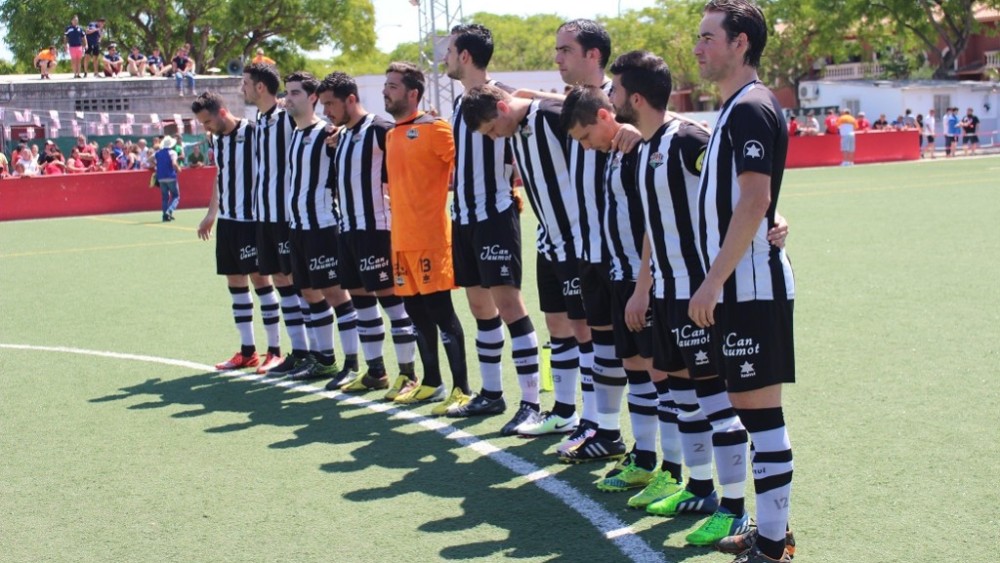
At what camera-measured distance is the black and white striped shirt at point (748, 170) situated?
4.25m

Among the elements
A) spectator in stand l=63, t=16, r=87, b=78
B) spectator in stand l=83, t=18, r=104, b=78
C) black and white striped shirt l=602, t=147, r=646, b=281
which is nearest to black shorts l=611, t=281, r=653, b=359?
black and white striped shirt l=602, t=147, r=646, b=281

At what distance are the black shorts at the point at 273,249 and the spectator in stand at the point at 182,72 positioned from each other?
39.5m

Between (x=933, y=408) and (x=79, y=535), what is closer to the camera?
(x=79, y=535)

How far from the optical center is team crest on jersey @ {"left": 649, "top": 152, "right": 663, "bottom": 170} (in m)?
4.96

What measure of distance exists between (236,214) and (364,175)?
1.87 m

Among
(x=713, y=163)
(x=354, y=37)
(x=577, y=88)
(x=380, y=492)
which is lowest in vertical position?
(x=380, y=492)

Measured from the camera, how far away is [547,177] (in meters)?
6.64

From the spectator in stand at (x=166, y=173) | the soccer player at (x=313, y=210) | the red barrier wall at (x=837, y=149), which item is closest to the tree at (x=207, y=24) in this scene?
the red barrier wall at (x=837, y=149)

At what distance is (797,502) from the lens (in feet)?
18.0

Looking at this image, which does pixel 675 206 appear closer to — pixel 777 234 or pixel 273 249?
pixel 777 234

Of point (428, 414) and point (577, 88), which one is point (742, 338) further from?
point (428, 414)

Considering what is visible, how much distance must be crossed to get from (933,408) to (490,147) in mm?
3167

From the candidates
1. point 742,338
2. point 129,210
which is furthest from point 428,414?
point 129,210

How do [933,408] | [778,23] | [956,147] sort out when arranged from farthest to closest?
[778,23], [956,147], [933,408]
